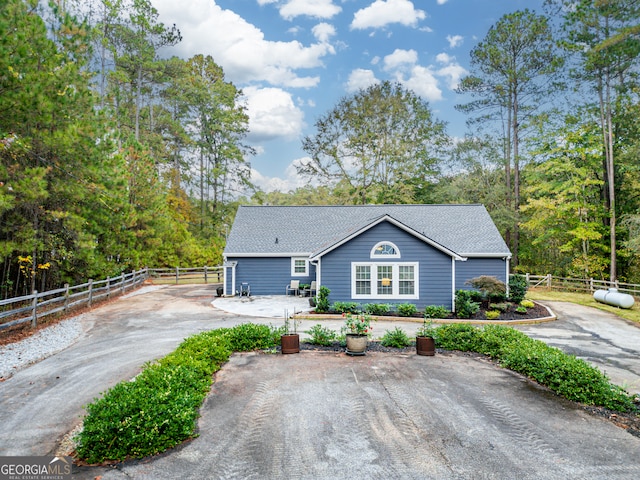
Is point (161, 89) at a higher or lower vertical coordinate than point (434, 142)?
higher

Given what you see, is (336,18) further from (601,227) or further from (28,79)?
(601,227)

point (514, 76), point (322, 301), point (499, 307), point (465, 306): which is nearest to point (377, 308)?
point (322, 301)

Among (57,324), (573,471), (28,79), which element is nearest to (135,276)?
(57,324)

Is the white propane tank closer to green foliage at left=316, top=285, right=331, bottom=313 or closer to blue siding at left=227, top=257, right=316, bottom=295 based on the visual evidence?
green foliage at left=316, top=285, right=331, bottom=313

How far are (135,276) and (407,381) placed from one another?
2150 centimetres

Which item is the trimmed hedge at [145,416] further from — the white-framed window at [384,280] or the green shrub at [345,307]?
the white-framed window at [384,280]

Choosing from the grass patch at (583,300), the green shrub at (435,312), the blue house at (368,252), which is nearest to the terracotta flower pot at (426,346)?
the green shrub at (435,312)

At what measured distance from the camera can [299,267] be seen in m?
20.9

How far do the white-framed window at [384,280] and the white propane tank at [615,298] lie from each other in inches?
385

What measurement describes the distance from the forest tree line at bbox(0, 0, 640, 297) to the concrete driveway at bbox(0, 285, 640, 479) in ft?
22.0

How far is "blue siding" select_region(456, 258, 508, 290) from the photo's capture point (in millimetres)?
18328

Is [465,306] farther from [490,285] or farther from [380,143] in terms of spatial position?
[380,143]

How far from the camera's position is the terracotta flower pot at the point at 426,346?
9.66m

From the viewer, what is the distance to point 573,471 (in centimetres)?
465
